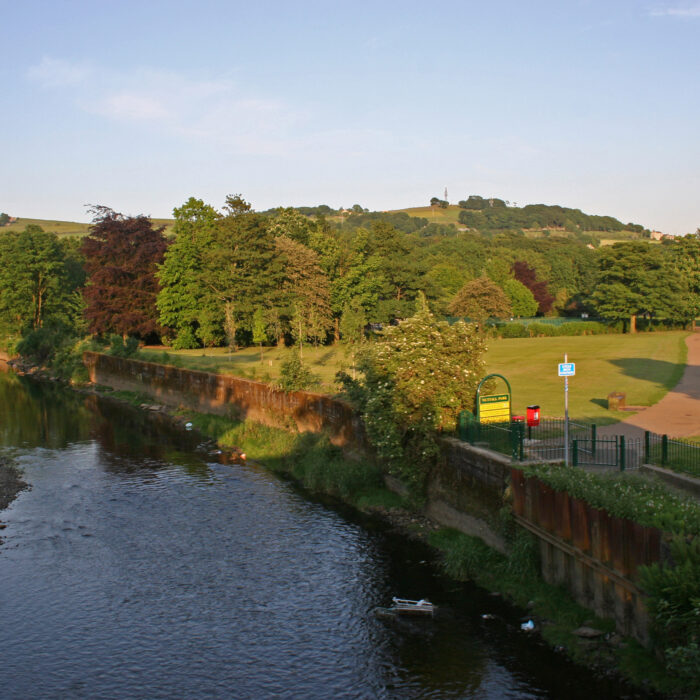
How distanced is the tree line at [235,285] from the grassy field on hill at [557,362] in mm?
2875

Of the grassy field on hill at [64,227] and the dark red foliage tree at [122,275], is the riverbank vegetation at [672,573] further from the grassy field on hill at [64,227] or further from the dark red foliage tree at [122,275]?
the grassy field on hill at [64,227]

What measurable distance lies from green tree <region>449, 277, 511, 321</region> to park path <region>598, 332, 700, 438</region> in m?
36.9

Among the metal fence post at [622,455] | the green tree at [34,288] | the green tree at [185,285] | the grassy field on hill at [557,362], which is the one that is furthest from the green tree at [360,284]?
the metal fence post at [622,455]

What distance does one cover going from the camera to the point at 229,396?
37.3 m

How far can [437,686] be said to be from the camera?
1315 centimetres

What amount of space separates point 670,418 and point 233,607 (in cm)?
1556

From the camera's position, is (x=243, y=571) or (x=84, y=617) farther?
(x=243, y=571)

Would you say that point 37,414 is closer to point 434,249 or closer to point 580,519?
point 580,519

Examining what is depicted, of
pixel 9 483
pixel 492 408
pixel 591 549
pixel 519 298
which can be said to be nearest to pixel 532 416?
pixel 492 408

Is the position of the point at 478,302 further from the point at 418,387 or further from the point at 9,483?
the point at 418,387

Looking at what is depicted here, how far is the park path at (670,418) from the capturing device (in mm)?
21984

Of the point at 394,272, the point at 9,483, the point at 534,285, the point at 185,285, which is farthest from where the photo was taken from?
the point at 534,285

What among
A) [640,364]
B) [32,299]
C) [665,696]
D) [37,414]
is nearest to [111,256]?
[32,299]

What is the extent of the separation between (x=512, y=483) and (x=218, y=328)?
4455cm
